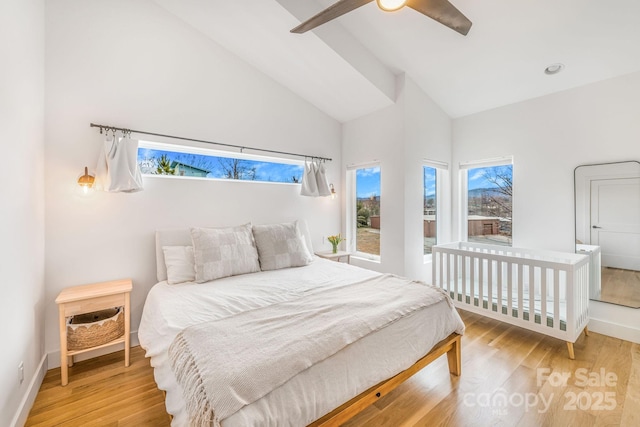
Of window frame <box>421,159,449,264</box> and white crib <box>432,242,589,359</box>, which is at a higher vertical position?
window frame <box>421,159,449,264</box>

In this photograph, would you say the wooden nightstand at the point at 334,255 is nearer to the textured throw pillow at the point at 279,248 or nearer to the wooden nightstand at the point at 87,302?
the textured throw pillow at the point at 279,248

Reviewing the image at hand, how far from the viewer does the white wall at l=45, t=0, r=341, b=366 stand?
2225 millimetres

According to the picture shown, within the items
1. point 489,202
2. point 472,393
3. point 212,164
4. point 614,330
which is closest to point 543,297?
point 614,330

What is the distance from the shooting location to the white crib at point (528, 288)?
91.1 inches

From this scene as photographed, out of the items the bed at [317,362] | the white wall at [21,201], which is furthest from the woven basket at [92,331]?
the bed at [317,362]

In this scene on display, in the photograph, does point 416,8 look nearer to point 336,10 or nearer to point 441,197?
point 336,10

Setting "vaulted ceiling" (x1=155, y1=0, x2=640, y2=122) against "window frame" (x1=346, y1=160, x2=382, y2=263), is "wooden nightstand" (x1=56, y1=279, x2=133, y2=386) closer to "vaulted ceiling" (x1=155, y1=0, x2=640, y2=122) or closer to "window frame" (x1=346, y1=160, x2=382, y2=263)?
"vaulted ceiling" (x1=155, y1=0, x2=640, y2=122)

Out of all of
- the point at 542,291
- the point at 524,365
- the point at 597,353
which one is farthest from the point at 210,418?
the point at 597,353

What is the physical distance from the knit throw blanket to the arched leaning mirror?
213 centimetres

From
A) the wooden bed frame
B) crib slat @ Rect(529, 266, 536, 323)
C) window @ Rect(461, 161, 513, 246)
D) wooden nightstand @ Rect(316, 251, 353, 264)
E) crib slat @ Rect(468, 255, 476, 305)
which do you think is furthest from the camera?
wooden nightstand @ Rect(316, 251, 353, 264)

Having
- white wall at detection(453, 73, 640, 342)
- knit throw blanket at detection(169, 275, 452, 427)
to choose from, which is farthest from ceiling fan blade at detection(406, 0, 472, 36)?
white wall at detection(453, 73, 640, 342)

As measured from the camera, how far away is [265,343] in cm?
126

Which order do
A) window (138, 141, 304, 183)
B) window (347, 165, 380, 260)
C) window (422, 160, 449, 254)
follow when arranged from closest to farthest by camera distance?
window (138, 141, 304, 183)
window (422, 160, 449, 254)
window (347, 165, 380, 260)

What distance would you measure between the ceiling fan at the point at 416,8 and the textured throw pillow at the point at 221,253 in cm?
185
